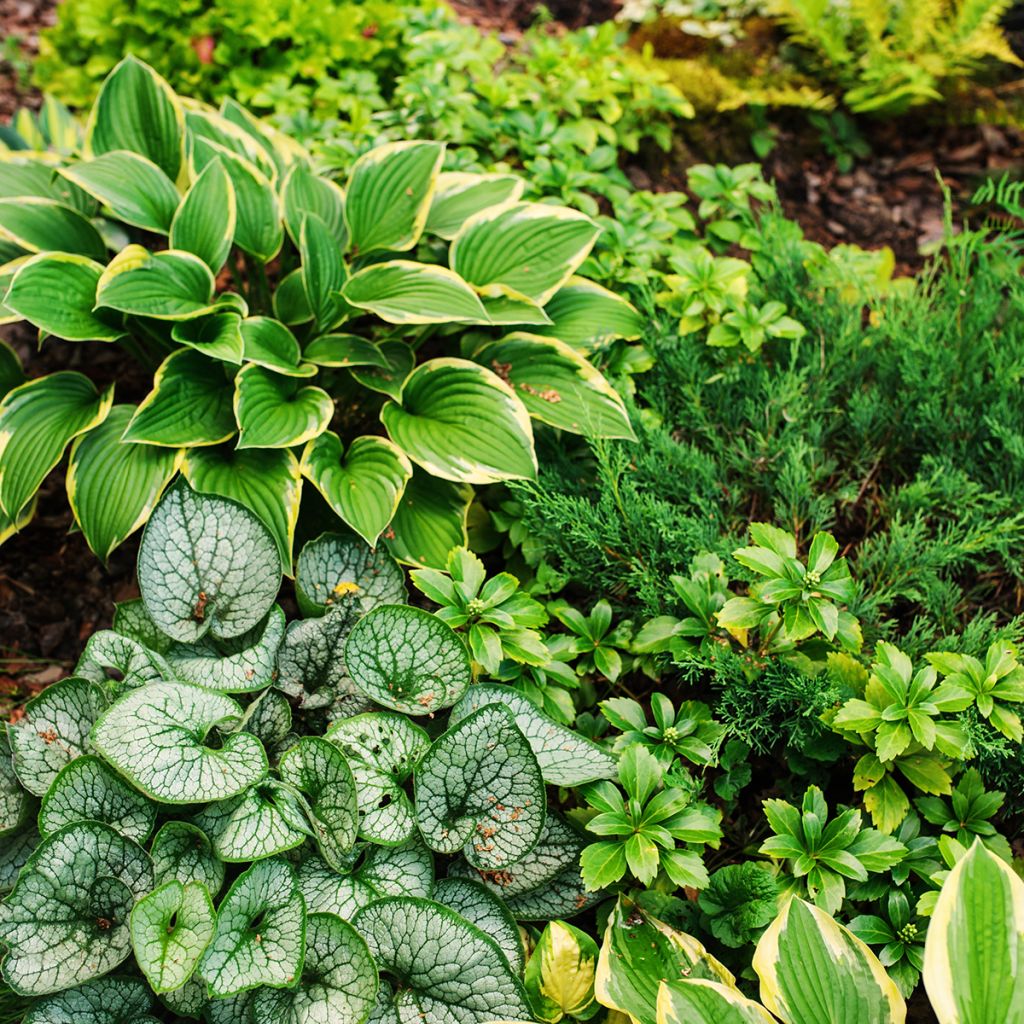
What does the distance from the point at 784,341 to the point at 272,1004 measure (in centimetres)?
209

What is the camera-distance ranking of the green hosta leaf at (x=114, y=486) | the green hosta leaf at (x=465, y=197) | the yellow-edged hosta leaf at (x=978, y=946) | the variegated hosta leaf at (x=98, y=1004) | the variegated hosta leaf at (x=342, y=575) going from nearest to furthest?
the yellow-edged hosta leaf at (x=978, y=946) < the variegated hosta leaf at (x=98, y=1004) < the variegated hosta leaf at (x=342, y=575) < the green hosta leaf at (x=114, y=486) < the green hosta leaf at (x=465, y=197)

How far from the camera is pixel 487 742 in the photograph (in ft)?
5.84

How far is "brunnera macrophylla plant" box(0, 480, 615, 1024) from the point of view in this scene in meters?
1.66

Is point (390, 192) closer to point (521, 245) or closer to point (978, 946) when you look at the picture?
point (521, 245)

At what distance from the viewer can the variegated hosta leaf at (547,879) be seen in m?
1.88

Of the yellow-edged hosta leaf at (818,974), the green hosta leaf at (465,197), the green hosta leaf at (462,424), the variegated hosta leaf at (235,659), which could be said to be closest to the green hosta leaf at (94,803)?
the variegated hosta leaf at (235,659)

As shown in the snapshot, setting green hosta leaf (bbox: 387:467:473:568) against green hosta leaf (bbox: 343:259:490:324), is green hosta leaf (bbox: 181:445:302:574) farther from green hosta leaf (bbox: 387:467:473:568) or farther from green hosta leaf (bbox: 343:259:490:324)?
green hosta leaf (bbox: 343:259:490:324)

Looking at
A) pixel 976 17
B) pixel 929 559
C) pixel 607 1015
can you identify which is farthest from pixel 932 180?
pixel 607 1015

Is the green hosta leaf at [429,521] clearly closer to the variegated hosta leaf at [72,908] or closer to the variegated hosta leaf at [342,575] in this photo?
the variegated hosta leaf at [342,575]

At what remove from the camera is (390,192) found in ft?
8.85

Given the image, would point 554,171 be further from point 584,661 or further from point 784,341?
point 584,661

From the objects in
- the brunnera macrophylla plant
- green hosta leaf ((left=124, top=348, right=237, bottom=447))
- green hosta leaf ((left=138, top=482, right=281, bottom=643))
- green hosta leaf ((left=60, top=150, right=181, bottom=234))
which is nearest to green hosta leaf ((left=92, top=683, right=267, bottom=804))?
the brunnera macrophylla plant

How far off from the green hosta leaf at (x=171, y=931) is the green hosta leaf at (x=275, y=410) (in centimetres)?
95

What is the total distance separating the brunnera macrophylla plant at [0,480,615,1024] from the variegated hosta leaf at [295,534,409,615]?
3.1 inches
